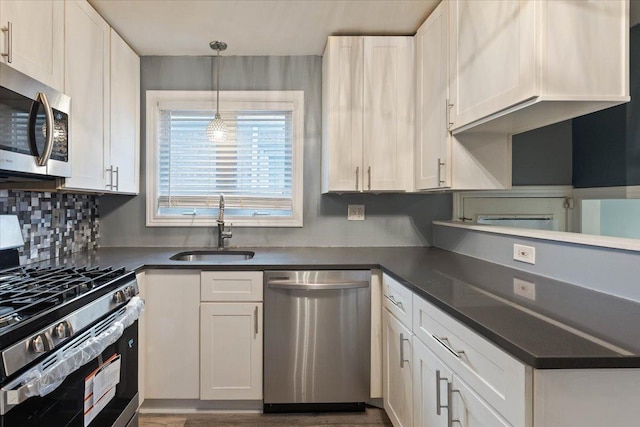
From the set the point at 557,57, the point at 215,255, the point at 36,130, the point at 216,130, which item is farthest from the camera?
the point at 215,255

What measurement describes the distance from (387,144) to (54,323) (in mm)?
1940

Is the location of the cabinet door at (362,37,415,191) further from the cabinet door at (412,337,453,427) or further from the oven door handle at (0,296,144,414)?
the oven door handle at (0,296,144,414)

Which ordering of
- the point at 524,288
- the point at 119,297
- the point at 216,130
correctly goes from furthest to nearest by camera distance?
the point at 216,130 → the point at 119,297 → the point at 524,288

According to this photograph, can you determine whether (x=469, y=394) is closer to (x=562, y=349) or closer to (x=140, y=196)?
(x=562, y=349)

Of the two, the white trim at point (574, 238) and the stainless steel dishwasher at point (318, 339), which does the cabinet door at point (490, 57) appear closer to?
the white trim at point (574, 238)

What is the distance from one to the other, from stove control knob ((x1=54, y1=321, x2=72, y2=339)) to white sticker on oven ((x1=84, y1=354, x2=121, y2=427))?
24 cm

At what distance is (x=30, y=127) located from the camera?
4.80 ft

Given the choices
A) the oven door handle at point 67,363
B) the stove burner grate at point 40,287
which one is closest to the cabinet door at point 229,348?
the oven door handle at point 67,363

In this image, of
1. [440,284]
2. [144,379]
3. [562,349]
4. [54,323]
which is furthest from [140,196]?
[562,349]

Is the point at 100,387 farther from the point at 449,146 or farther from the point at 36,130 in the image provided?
the point at 449,146

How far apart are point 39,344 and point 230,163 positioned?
6.07 feet

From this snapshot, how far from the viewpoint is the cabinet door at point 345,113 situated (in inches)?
93.3

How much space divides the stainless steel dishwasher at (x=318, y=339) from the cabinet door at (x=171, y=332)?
40 centimetres

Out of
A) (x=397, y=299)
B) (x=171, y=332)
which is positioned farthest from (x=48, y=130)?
(x=397, y=299)
